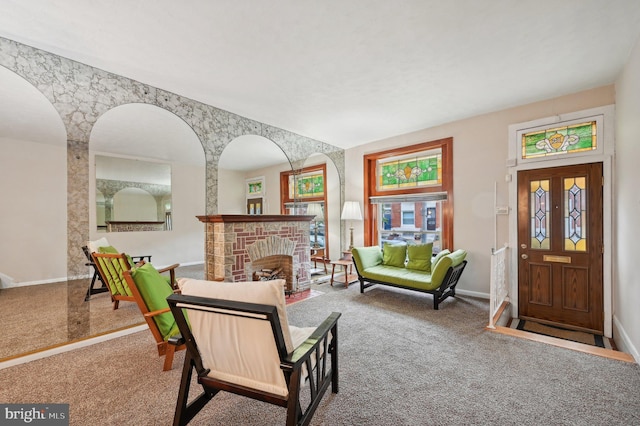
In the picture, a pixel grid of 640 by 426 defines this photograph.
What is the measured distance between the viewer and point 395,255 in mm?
4355

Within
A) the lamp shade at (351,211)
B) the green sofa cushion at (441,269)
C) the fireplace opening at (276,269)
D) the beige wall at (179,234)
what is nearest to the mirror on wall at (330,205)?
the lamp shade at (351,211)

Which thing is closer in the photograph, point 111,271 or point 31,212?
point 111,271

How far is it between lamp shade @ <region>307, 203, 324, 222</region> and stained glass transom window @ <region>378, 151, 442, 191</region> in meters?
1.48

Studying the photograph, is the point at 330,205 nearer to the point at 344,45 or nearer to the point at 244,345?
the point at 344,45

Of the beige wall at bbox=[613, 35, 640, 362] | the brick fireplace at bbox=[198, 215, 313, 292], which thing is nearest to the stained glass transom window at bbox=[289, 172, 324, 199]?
the brick fireplace at bbox=[198, 215, 313, 292]

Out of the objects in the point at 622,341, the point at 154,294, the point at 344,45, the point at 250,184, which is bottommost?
the point at 622,341

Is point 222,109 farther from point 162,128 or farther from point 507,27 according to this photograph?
point 507,27

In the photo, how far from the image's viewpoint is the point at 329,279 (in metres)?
5.05

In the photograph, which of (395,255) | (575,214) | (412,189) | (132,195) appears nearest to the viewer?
(575,214)

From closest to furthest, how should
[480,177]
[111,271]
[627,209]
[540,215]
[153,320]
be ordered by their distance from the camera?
[153,320], [627,209], [111,271], [540,215], [480,177]

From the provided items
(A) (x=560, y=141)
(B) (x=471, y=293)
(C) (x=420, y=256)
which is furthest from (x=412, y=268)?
(A) (x=560, y=141)

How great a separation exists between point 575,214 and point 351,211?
326 centimetres

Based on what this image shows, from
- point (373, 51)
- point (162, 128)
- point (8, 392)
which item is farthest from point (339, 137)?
point (8, 392)

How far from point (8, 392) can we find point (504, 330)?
427cm
